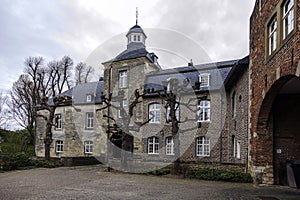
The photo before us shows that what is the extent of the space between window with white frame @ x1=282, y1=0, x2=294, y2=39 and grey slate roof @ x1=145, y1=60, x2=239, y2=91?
33.1 ft

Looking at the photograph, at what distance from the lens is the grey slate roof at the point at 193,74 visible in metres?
18.2

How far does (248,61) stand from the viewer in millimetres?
11289

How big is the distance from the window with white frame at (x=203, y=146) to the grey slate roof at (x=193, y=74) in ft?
10.3

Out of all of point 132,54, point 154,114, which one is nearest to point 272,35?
point 154,114

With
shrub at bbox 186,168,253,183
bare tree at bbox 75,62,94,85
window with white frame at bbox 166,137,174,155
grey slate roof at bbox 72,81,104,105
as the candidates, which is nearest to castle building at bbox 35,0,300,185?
window with white frame at bbox 166,137,174,155

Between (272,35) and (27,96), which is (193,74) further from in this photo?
(27,96)

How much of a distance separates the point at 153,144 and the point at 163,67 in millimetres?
6836

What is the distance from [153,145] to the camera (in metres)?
19.1

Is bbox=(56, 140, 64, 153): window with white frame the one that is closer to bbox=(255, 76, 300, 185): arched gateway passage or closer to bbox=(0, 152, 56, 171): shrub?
bbox=(0, 152, 56, 171): shrub

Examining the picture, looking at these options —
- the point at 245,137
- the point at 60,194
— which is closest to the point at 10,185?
the point at 60,194

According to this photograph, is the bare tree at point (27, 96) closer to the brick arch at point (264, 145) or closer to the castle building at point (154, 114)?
the castle building at point (154, 114)

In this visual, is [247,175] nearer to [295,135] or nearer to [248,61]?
[295,135]

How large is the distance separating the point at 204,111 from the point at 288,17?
11086 mm

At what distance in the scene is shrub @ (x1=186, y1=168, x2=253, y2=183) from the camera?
33.3ft
